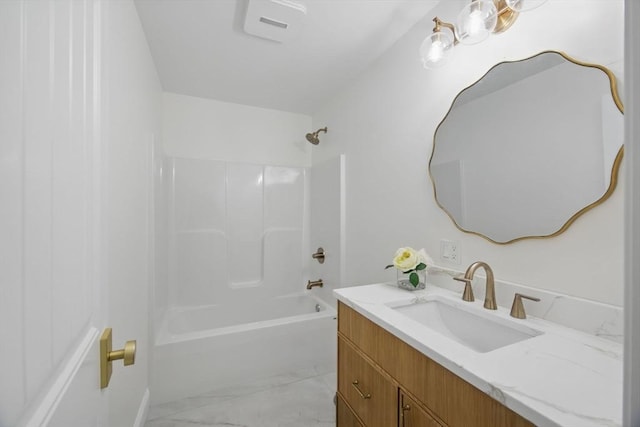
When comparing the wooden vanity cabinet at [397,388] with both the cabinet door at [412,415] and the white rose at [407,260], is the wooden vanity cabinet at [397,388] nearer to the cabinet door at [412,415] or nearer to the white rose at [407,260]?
the cabinet door at [412,415]

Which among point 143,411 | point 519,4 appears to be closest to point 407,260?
point 519,4

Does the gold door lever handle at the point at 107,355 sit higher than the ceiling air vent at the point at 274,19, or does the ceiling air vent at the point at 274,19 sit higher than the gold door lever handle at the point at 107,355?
the ceiling air vent at the point at 274,19

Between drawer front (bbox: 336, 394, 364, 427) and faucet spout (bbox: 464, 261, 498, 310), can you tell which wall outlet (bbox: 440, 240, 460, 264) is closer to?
faucet spout (bbox: 464, 261, 498, 310)

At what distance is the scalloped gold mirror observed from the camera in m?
0.88

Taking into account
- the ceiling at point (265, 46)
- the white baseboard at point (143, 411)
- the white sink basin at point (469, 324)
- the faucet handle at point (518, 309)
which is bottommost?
the white baseboard at point (143, 411)

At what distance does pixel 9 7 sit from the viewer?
319mm

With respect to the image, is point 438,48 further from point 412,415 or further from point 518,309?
point 412,415

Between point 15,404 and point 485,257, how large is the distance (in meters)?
1.43

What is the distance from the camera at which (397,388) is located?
3.10 ft

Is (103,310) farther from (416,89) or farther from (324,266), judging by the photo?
(324,266)

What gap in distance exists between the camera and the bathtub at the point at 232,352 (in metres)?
1.86

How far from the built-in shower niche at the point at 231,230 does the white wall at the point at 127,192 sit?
28.1 inches

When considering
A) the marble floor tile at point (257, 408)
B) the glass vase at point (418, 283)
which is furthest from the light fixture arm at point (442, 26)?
the marble floor tile at point (257, 408)

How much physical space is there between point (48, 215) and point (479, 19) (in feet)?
5.00
